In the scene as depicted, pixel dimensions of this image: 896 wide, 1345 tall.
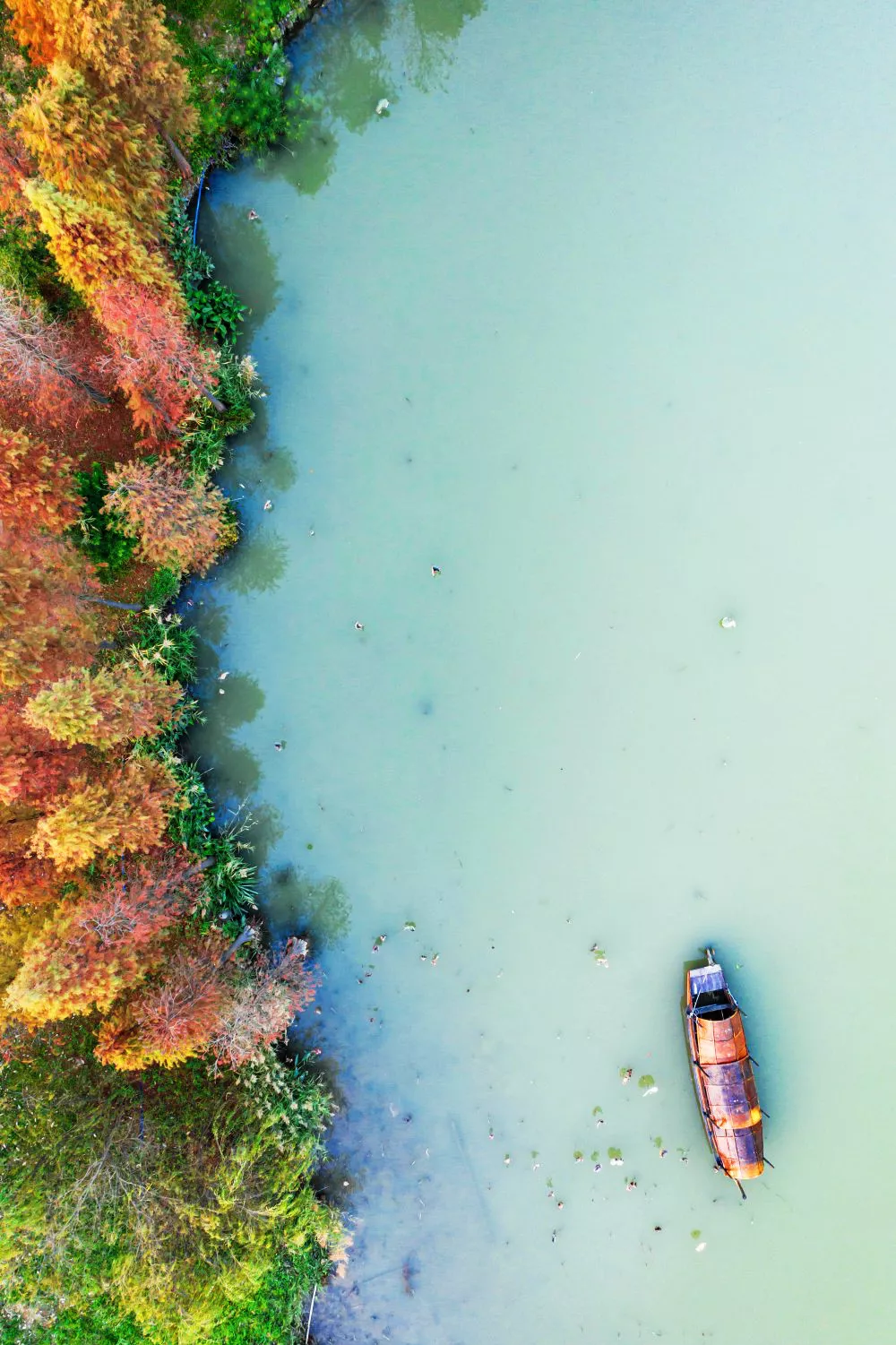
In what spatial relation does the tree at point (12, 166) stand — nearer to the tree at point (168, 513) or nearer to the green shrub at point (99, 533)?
the green shrub at point (99, 533)

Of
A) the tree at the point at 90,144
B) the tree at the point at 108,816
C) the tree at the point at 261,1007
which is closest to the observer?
the tree at the point at 90,144

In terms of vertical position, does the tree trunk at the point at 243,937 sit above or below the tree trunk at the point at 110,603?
below

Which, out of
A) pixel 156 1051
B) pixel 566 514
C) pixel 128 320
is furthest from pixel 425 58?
pixel 156 1051

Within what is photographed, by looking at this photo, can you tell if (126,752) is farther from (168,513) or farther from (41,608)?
(168,513)

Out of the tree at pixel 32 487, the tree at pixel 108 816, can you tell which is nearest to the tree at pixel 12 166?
the tree at pixel 32 487

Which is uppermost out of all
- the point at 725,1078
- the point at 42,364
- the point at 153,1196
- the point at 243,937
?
the point at 42,364

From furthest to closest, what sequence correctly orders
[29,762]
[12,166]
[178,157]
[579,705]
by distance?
1. [579,705]
2. [178,157]
3. [29,762]
4. [12,166]

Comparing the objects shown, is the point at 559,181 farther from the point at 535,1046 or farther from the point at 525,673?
the point at 535,1046

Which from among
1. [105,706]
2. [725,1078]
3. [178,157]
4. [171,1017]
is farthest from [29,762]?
[725,1078]
